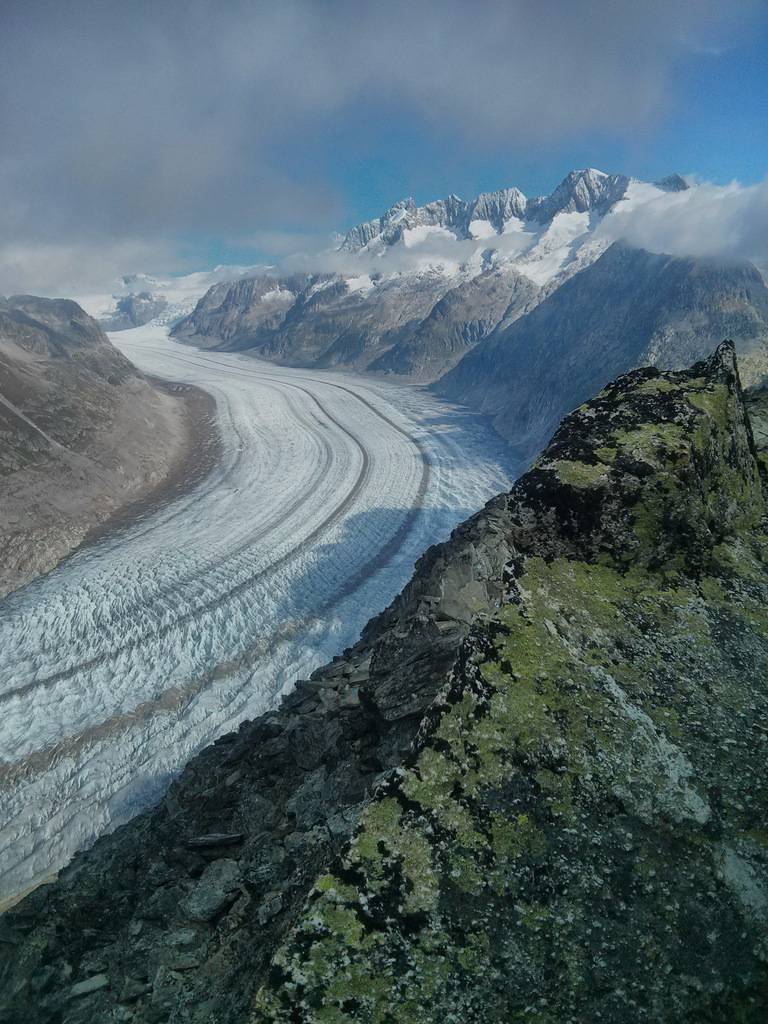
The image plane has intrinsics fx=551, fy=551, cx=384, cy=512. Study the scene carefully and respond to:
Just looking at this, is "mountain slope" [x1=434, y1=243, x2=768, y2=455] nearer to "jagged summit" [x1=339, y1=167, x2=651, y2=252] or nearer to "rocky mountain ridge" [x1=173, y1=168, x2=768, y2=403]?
"rocky mountain ridge" [x1=173, y1=168, x2=768, y2=403]

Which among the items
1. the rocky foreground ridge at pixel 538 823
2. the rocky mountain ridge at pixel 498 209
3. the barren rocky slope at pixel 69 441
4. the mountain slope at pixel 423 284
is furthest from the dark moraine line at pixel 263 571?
the rocky mountain ridge at pixel 498 209

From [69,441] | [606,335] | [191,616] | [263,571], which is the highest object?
[606,335]

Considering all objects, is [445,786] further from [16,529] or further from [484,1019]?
[16,529]

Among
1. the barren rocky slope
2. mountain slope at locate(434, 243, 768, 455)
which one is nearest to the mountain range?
mountain slope at locate(434, 243, 768, 455)

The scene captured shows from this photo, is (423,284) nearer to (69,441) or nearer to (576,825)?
(69,441)

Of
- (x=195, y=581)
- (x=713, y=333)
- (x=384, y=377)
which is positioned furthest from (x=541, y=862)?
(x=384, y=377)

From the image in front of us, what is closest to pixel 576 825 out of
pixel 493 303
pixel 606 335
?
pixel 606 335
